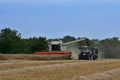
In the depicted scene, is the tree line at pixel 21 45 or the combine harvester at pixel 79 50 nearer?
the combine harvester at pixel 79 50

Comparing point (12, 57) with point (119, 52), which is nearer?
point (12, 57)

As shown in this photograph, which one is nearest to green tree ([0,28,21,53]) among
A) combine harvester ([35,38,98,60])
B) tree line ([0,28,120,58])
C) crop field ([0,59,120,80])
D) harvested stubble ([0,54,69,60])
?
tree line ([0,28,120,58])

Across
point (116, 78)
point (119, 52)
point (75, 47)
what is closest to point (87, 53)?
point (75, 47)

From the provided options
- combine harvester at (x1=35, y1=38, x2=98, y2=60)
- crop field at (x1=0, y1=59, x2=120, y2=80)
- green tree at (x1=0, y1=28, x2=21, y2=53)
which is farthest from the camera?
green tree at (x1=0, y1=28, x2=21, y2=53)

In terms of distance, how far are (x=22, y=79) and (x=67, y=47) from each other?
63114mm

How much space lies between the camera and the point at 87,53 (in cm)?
6856

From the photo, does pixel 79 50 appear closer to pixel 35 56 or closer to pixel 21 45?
pixel 35 56

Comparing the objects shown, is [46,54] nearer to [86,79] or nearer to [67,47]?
[67,47]

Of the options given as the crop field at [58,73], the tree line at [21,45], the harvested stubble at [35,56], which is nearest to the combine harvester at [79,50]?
the harvested stubble at [35,56]

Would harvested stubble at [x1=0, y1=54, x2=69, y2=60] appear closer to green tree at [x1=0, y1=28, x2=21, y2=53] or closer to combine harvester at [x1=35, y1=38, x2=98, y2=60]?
combine harvester at [x1=35, y1=38, x2=98, y2=60]

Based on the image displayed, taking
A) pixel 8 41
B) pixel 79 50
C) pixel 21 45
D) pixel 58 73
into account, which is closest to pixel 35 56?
pixel 79 50

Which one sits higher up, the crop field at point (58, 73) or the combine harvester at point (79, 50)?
the combine harvester at point (79, 50)

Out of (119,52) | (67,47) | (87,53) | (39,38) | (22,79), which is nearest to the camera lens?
(22,79)

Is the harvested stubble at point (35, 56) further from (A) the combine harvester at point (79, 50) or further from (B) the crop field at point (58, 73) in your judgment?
(B) the crop field at point (58, 73)
